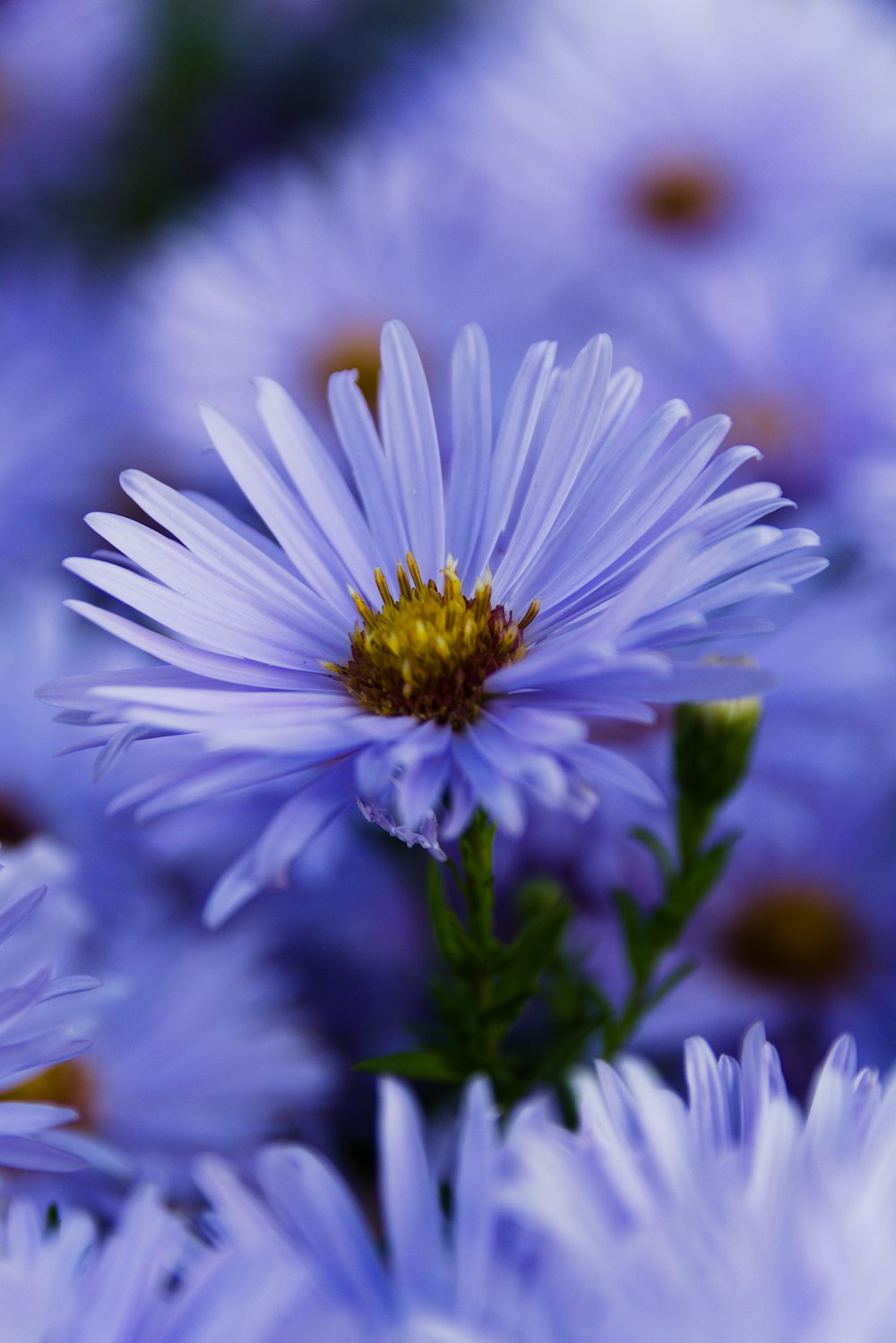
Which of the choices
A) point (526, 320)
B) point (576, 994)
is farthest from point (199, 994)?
point (526, 320)

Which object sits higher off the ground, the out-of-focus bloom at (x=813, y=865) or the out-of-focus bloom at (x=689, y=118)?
the out-of-focus bloom at (x=689, y=118)

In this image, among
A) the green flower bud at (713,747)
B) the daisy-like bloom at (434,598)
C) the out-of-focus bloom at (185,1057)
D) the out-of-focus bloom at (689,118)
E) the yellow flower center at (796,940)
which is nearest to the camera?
the daisy-like bloom at (434,598)

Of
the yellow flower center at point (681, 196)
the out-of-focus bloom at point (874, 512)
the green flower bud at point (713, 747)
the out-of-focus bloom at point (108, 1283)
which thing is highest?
the yellow flower center at point (681, 196)

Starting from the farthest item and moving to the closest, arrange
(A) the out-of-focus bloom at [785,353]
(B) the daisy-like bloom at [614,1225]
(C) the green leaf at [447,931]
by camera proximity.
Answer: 1. (A) the out-of-focus bloom at [785,353]
2. (C) the green leaf at [447,931]
3. (B) the daisy-like bloom at [614,1225]

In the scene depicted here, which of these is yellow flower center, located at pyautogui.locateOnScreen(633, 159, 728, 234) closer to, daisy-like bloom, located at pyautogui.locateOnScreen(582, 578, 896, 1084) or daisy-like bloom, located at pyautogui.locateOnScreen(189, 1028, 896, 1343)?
daisy-like bloom, located at pyautogui.locateOnScreen(582, 578, 896, 1084)

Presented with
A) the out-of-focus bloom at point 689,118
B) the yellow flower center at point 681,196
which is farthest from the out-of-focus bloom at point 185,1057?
the yellow flower center at point 681,196

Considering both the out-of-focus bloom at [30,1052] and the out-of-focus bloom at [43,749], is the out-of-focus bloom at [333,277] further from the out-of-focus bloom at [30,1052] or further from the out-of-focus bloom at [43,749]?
the out-of-focus bloom at [30,1052]

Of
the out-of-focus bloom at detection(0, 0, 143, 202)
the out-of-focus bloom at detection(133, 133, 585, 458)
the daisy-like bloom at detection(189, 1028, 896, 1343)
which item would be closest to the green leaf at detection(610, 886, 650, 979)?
the daisy-like bloom at detection(189, 1028, 896, 1343)

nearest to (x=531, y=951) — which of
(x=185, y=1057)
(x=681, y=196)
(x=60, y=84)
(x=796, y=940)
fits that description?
(x=185, y=1057)

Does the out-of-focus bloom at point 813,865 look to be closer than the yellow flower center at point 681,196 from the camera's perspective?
Yes
